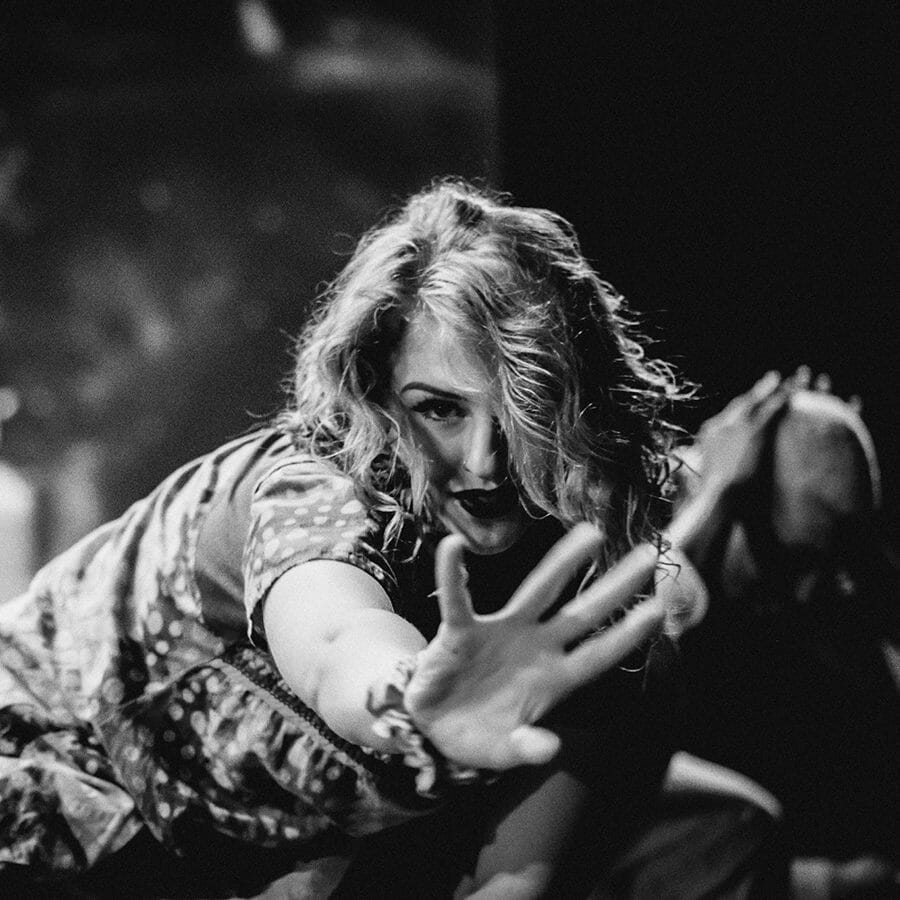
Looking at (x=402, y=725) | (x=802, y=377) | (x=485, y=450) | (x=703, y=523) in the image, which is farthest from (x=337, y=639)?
(x=802, y=377)

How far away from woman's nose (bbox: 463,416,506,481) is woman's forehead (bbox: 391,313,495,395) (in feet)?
0.10

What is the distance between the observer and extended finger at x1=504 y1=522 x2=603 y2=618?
518 millimetres

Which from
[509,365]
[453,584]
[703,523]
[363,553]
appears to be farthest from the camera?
[703,523]

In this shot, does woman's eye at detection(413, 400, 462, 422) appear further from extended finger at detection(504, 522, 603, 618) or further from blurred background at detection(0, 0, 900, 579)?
blurred background at detection(0, 0, 900, 579)

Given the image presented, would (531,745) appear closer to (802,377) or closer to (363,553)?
(363,553)

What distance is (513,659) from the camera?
54 cm

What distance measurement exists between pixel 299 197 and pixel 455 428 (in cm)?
65

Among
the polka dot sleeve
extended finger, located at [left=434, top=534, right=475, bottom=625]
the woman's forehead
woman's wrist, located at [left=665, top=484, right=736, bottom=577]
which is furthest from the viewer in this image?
woman's wrist, located at [left=665, top=484, right=736, bottom=577]

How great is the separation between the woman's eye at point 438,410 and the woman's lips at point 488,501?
64mm

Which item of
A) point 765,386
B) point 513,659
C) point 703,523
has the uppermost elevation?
point 513,659

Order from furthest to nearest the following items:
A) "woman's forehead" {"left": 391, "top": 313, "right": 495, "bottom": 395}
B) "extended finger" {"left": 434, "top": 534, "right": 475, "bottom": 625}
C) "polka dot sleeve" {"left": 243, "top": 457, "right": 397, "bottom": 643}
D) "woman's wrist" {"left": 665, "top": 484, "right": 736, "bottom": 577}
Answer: "woman's wrist" {"left": 665, "top": 484, "right": 736, "bottom": 577}
"woman's forehead" {"left": 391, "top": 313, "right": 495, "bottom": 395}
"polka dot sleeve" {"left": 243, "top": 457, "right": 397, "bottom": 643}
"extended finger" {"left": 434, "top": 534, "right": 475, "bottom": 625}

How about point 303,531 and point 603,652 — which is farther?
point 303,531

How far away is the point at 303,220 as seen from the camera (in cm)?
135

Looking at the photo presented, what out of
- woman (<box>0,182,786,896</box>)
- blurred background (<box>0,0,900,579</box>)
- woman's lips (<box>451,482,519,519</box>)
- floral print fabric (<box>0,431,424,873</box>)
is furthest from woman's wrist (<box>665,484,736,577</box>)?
floral print fabric (<box>0,431,424,873</box>)
